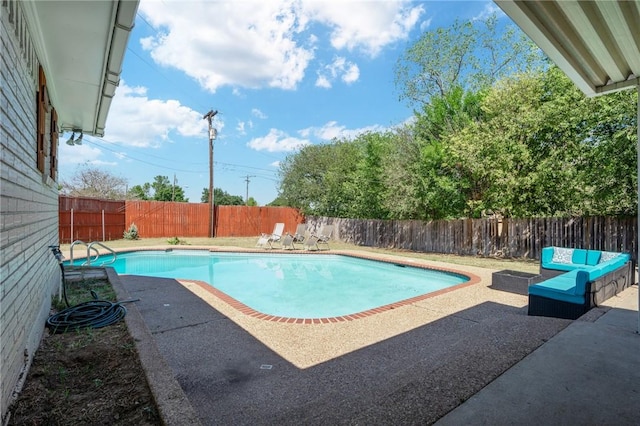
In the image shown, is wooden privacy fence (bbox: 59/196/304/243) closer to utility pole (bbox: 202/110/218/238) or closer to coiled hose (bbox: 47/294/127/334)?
utility pole (bbox: 202/110/218/238)

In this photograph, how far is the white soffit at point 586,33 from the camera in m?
2.12

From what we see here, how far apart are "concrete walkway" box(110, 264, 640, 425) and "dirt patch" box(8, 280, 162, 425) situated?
0.38 feet

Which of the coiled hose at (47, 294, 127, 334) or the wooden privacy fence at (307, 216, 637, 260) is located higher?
the wooden privacy fence at (307, 216, 637, 260)

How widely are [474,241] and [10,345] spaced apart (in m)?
11.6

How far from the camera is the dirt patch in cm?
187

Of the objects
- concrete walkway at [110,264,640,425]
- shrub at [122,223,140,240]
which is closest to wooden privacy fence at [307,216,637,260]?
concrete walkway at [110,264,640,425]

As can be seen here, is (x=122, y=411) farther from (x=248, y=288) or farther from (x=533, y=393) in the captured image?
(x=248, y=288)

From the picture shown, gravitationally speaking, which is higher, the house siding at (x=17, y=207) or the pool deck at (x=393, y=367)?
the house siding at (x=17, y=207)

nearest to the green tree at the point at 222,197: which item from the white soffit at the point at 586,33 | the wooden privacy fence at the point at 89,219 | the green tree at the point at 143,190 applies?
the green tree at the point at 143,190

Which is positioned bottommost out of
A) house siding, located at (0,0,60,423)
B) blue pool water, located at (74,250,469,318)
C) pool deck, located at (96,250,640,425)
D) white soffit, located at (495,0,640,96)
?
blue pool water, located at (74,250,469,318)

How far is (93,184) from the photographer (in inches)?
949

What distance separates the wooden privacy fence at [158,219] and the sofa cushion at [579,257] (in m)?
15.1

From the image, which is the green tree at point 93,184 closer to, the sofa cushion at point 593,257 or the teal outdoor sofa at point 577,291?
the teal outdoor sofa at point 577,291

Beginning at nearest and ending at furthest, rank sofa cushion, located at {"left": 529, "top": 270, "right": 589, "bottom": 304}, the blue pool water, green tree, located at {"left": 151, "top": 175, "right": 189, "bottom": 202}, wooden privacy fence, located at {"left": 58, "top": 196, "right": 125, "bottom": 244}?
sofa cushion, located at {"left": 529, "top": 270, "right": 589, "bottom": 304}
the blue pool water
wooden privacy fence, located at {"left": 58, "top": 196, "right": 125, "bottom": 244}
green tree, located at {"left": 151, "top": 175, "right": 189, "bottom": 202}
